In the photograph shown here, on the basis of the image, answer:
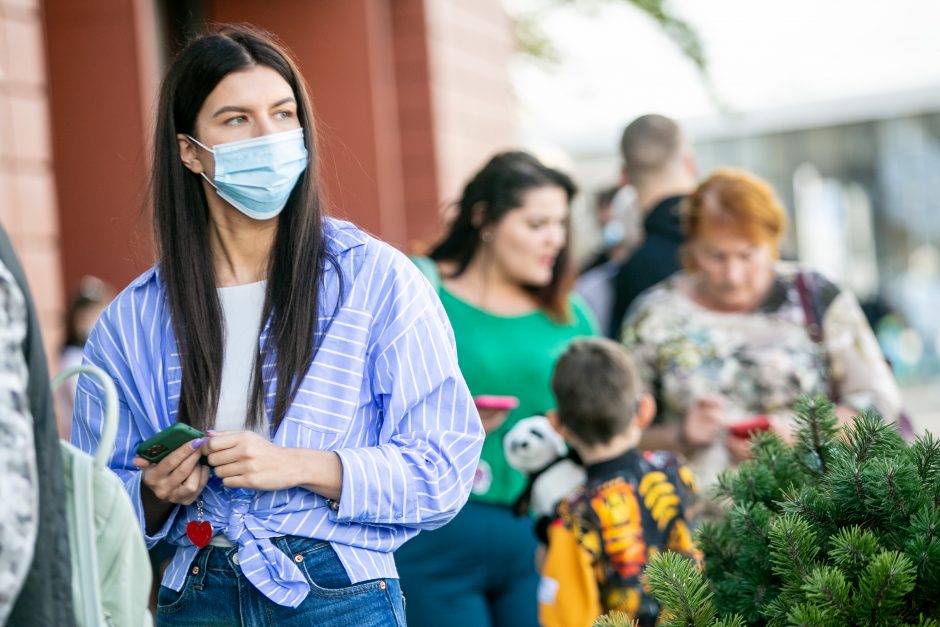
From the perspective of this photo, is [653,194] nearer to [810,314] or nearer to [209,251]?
[810,314]

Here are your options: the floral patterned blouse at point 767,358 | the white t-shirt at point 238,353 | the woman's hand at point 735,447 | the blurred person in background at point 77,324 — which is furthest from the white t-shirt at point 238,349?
the blurred person in background at point 77,324

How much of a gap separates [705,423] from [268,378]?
7.04 feet

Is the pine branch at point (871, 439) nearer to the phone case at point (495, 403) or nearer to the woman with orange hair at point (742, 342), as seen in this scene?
the phone case at point (495, 403)

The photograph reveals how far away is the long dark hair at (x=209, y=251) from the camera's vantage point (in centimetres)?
230

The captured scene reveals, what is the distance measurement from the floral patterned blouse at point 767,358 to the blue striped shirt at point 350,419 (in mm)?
1967

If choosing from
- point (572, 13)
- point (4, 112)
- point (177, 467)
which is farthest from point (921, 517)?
point (572, 13)

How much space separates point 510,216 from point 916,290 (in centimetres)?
1422

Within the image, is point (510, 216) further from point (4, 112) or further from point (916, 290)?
point (916, 290)

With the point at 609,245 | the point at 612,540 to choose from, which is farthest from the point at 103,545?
the point at 609,245

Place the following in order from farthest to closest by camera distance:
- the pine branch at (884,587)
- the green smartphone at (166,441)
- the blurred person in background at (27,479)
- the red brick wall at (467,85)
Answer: the red brick wall at (467,85)
the green smartphone at (166,441)
the pine branch at (884,587)
the blurred person in background at (27,479)

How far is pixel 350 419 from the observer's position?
7.55ft

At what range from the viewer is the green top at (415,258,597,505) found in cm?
397

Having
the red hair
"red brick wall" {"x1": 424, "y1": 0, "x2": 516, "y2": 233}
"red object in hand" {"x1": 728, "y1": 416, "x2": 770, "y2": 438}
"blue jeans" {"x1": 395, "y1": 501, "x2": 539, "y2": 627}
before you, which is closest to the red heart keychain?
"blue jeans" {"x1": 395, "y1": 501, "x2": 539, "y2": 627}

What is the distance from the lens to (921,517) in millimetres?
1924
